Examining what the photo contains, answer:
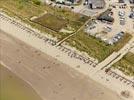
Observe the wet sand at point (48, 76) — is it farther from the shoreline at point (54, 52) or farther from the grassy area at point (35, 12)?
the grassy area at point (35, 12)

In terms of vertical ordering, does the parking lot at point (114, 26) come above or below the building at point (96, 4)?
below

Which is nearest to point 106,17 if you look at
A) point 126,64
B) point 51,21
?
point 51,21

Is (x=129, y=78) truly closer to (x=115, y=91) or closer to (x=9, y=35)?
(x=115, y=91)

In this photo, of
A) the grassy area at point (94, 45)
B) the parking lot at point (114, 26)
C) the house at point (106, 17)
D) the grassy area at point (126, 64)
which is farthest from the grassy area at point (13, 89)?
the house at point (106, 17)

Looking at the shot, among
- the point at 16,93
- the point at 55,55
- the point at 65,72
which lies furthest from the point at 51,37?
the point at 16,93

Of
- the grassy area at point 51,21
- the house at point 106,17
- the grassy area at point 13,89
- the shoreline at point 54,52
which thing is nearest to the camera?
the grassy area at point 13,89

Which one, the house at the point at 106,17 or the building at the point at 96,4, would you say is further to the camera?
the building at the point at 96,4
